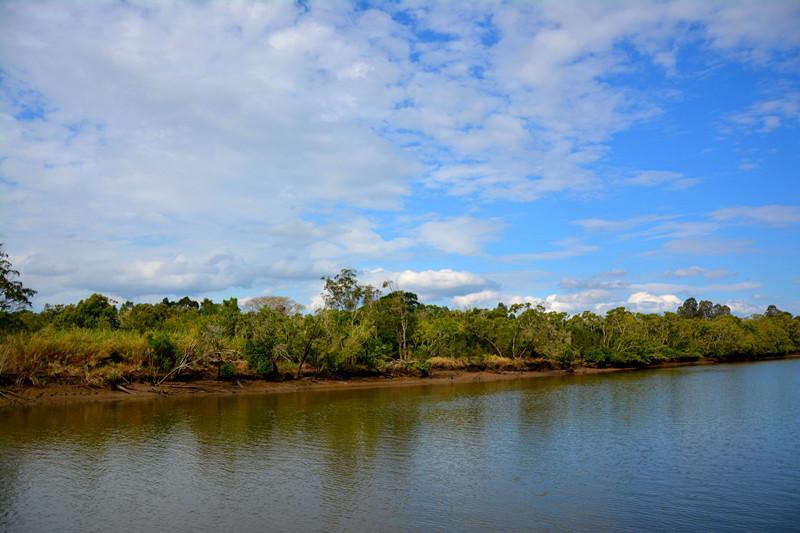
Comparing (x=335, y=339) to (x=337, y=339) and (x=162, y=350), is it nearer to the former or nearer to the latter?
(x=337, y=339)

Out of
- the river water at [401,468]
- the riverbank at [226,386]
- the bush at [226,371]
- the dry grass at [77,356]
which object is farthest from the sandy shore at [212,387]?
the river water at [401,468]

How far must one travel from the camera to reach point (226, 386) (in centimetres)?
4281

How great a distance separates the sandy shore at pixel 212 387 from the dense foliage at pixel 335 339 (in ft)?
2.89

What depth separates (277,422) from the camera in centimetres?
2720

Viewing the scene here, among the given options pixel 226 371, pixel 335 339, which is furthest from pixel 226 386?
pixel 335 339

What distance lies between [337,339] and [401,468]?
98.2 feet

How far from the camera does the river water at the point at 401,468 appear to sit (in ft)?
43.1

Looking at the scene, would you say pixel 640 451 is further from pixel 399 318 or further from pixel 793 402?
pixel 399 318

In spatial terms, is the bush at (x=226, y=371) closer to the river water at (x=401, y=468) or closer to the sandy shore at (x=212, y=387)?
the sandy shore at (x=212, y=387)

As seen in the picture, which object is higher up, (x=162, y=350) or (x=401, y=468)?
(x=162, y=350)

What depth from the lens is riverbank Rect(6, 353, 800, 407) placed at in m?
34.0

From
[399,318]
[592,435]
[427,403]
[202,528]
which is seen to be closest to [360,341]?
[399,318]

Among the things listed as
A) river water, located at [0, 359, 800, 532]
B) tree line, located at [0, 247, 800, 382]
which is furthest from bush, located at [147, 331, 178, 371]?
river water, located at [0, 359, 800, 532]

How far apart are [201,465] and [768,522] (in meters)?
16.5
